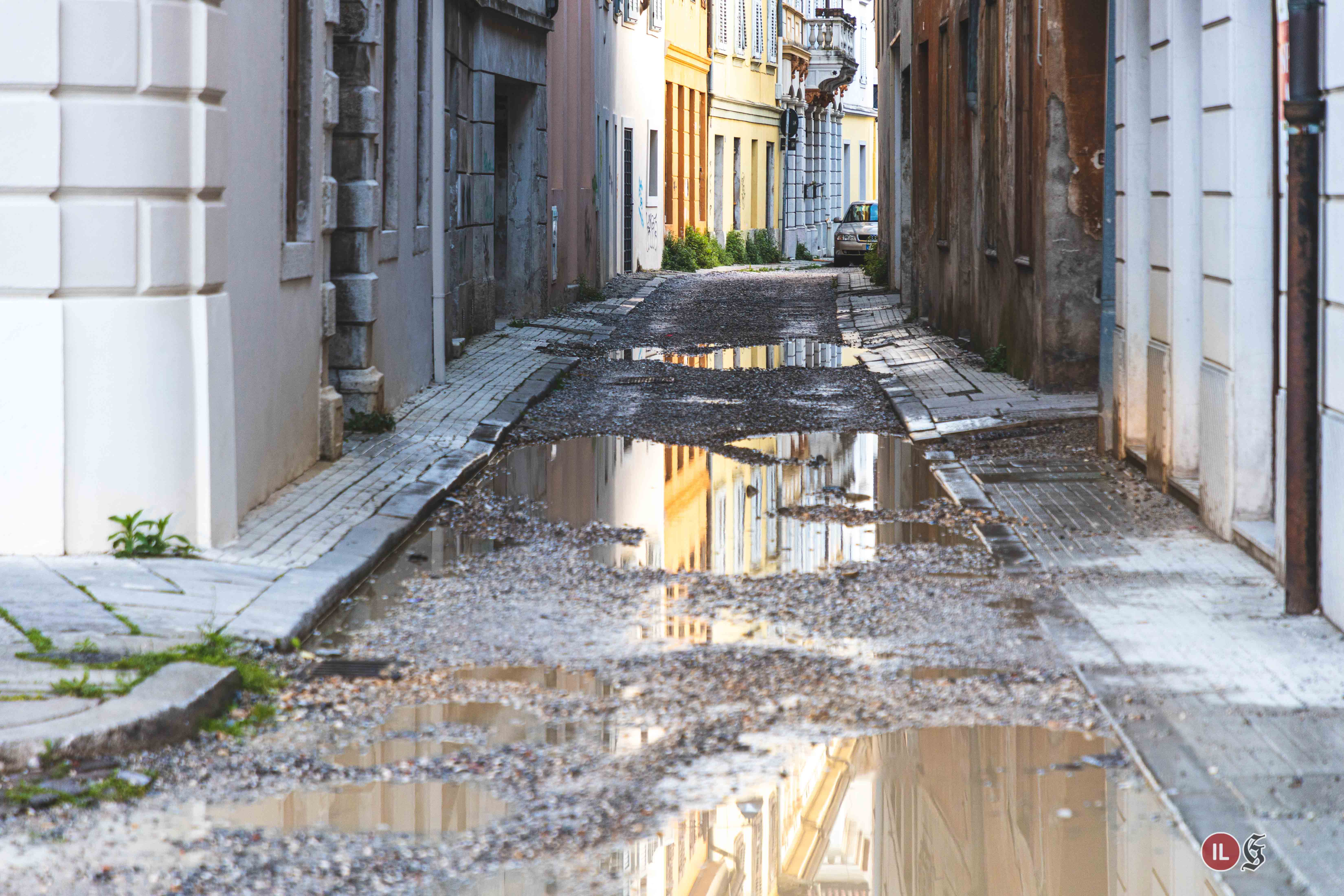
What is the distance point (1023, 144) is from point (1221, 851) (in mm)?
10553

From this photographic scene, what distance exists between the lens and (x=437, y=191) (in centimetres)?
1435

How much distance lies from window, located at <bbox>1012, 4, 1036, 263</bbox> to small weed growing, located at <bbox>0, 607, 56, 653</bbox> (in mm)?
9342

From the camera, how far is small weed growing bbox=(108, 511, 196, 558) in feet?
22.1

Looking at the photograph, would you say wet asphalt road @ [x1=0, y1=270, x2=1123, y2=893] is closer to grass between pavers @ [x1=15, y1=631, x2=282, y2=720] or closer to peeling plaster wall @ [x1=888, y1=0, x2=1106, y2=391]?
grass between pavers @ [x1=15, y1=631, x2=282, y2=720]

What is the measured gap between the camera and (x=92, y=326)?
263 inches

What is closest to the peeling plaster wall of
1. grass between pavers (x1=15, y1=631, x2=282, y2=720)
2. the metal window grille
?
grass between pavers (x1=15, y1=631, x2=282, y2=720)

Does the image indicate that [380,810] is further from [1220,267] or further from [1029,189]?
[1029,189]

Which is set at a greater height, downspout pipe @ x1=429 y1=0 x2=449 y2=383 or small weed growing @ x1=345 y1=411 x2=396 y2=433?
downspout pipe @ x1=429 y1=0 x2=449 y2=383

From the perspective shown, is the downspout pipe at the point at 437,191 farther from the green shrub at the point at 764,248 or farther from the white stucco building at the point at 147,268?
the green shrub at the point at 764,248

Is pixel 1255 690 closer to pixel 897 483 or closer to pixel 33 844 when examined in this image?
pixel 33 844

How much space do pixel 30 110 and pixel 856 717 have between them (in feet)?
13.3

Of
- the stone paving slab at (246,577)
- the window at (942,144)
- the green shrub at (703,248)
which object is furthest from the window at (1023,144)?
the green shrub at (703,248)

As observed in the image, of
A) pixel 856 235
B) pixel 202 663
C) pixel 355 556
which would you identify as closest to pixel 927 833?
pixel 202 663

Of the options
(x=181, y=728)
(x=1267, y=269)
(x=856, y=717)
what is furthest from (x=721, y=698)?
(x=1267, y=269)
